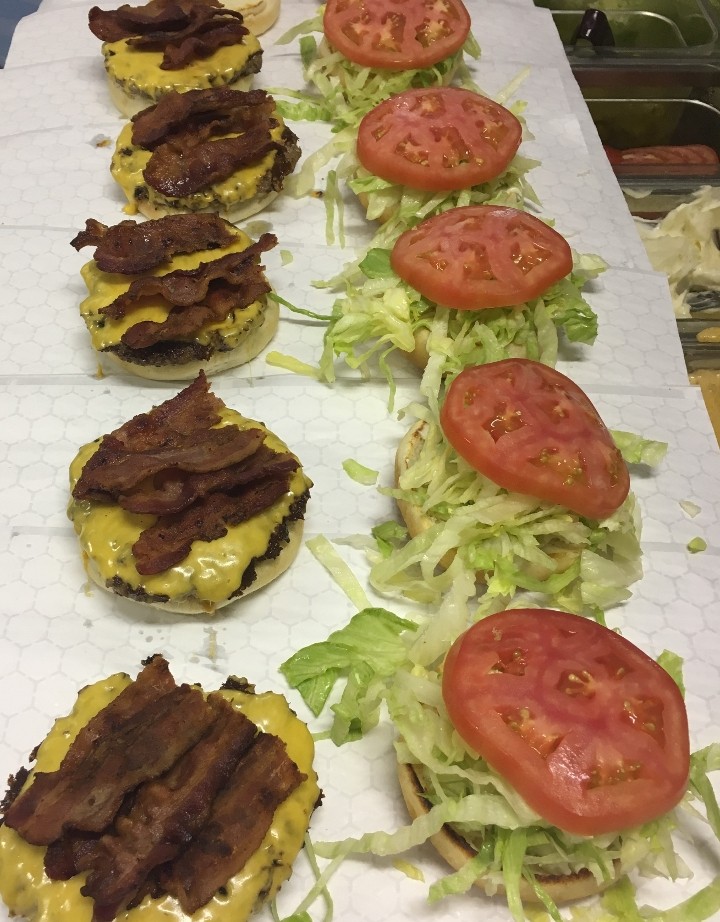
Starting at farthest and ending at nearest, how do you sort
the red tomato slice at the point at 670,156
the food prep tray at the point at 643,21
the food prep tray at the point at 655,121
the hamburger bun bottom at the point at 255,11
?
the food prep tray at the point at 643,21 < the food prep tray at the point at 655,121 < the hamburger bun bottom at the point at 255,11 < the red tomato slice at the point at 670,156

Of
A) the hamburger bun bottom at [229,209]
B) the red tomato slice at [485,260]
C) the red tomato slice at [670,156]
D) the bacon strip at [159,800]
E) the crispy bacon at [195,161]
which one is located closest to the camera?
the bacon strip at [159,800]

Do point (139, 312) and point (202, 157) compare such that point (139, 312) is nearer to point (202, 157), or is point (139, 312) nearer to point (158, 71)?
point (202, 157)

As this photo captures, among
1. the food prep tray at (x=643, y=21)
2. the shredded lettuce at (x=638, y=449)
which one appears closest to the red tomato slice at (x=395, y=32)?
the food prep tray at (x=643, y=21)

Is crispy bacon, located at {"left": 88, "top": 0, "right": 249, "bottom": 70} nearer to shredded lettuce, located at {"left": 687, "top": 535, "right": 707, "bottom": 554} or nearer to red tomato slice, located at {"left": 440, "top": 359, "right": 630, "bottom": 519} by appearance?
red tomato slice, located at {"left": 440, "top": 359, "right": 630, "bottom": 519}

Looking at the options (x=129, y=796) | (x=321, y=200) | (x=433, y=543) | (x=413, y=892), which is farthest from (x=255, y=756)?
(x=321, y=200)

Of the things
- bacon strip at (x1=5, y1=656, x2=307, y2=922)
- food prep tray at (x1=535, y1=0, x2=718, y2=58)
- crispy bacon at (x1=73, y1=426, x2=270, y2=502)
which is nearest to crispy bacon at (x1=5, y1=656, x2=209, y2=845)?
bacon strip at (x1=5, y1=656, x2=307, y2=922)

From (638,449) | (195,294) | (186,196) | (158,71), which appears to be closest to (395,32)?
(158,71)

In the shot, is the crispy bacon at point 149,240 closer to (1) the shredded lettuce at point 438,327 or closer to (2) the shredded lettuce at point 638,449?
(1) the shredded lettuce at point 438,327
